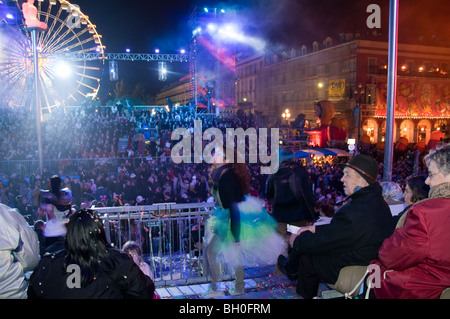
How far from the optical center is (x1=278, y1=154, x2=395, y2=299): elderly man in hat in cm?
265

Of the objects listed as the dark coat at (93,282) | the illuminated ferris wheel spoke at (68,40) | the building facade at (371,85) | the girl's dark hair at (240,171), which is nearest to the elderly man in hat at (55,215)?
the dark coat at (93,282)

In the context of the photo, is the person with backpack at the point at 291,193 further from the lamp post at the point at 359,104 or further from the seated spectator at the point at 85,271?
the lamp post at the point at 359,104

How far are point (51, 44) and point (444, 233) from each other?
73.5 feet

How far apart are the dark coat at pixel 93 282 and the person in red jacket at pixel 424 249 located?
1.68 metres

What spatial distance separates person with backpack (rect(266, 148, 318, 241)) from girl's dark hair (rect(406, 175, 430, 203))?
1096mm

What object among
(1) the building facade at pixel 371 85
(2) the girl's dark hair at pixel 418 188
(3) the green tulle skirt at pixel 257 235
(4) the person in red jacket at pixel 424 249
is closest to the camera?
(4) the person in red jacket at pixel 424 249

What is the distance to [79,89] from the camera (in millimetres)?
21672

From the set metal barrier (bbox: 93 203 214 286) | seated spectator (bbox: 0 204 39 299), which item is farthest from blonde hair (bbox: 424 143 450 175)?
seated spectator (bbox: 0 204 39 299)

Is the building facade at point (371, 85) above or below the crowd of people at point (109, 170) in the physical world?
above

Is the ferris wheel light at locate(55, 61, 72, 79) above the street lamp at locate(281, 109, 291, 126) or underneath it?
above

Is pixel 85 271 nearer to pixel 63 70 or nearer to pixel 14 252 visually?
pixel 14 252

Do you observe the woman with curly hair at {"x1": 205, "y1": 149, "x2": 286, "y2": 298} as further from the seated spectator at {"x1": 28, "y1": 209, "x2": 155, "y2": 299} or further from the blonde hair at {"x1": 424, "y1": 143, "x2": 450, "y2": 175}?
the blonde hair at {"x1": 424, "y1": 143, "x2": 450, "y2": 175}

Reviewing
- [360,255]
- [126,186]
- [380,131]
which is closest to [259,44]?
[380,131]

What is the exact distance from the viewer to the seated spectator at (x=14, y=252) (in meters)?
2.37
